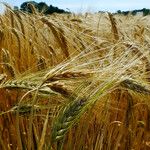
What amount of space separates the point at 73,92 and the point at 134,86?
0.16m

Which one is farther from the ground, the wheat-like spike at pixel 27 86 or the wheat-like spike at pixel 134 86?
the wheat-like spike at pixel 27 86

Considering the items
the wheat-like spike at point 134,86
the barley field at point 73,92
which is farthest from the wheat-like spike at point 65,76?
the wheat-like spike at point 134,86

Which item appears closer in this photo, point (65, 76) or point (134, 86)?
point (65, 76)

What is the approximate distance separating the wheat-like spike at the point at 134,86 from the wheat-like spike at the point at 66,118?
0.14 m

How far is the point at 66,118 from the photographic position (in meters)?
0.88

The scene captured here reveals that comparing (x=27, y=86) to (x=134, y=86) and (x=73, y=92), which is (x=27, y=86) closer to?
A: (x=73, y=92)

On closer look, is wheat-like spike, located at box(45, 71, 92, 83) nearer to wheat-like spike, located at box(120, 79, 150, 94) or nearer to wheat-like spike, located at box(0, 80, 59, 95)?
wheat-like spike, located at box(0, 80, 59, 95)

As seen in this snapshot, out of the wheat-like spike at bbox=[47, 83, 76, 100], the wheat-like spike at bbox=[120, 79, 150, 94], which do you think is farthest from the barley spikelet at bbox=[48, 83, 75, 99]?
the wheat-like spike at bbox=[120, 79, 150, 94]

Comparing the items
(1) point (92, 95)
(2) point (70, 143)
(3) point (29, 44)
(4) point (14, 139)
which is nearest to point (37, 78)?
(1) point (92, 95)

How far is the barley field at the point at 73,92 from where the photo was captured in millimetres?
932

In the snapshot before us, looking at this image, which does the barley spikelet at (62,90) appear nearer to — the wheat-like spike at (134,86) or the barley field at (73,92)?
the barley field at (73,92)

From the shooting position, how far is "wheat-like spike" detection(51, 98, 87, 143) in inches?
33.7

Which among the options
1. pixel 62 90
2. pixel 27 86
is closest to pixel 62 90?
pixel 62 90

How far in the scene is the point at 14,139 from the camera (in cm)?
140
